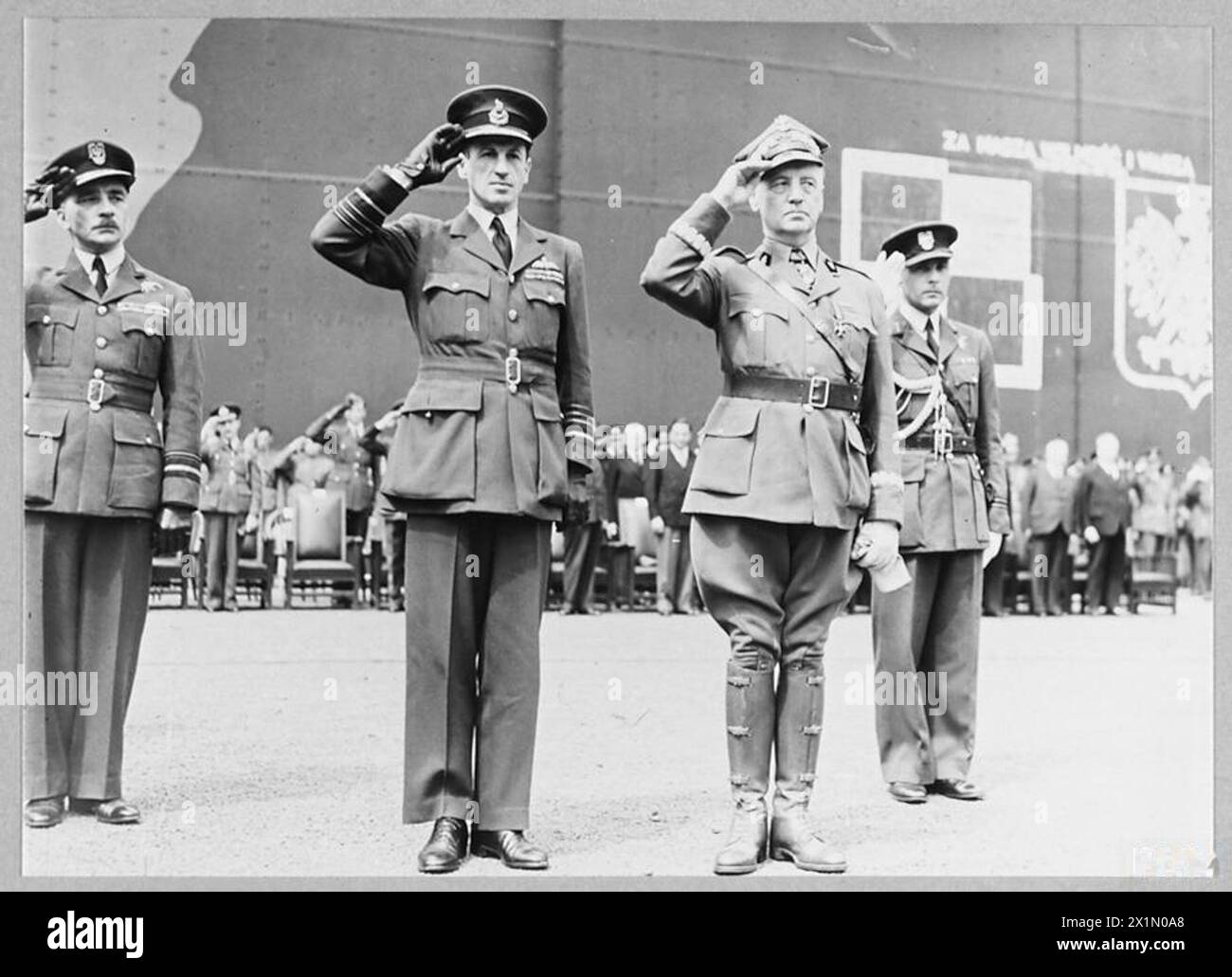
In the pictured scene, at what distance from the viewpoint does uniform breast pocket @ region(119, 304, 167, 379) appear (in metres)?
4.96

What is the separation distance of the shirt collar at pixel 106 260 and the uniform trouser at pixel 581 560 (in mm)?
5968

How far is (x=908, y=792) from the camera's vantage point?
5512mm

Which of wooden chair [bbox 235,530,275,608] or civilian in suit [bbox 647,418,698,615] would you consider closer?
wooden chair [bbox 235,530,275,608]

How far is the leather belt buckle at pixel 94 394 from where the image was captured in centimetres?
492

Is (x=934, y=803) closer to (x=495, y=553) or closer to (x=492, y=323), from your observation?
(x=495, y=553)

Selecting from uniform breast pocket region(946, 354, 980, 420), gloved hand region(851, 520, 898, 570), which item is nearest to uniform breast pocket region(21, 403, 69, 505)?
gloved hand region(851, 520, 898, 570)

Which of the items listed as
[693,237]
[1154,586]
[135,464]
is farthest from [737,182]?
[1154,586]

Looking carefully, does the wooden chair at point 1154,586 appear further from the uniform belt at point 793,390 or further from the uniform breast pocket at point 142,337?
the uniform breast pocket at point 142,337

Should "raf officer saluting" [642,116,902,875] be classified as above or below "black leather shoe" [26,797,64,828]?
above

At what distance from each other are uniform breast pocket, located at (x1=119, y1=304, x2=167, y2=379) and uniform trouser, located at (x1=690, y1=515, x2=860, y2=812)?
1.90 meters

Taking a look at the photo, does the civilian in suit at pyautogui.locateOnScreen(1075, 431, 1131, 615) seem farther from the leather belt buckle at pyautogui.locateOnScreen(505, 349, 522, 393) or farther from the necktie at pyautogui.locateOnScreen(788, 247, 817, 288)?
the leather belt buckle at pyautogui.locateOnScreen(505, 349, 522, 393)

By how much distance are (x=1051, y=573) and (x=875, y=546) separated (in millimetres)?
9066

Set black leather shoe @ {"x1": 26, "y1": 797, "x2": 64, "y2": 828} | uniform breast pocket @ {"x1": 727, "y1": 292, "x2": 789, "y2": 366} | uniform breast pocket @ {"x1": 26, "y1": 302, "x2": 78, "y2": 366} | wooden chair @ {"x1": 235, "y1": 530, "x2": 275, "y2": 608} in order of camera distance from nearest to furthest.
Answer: uniform breast pocket @ {"x1": 727, "y1": 292, "x2": 789, "y2": 366} → black leather shoe @ {"x1": 26, "y1": 797, "x2": 64, "y2": 828} → uniform breast pocket @ {"x1": 26, "y1": 302, "x2": 78, "y2": 366} → wooden chair @ {"x1": 235, "y1": 530, "x2": 275, "y2": 608}

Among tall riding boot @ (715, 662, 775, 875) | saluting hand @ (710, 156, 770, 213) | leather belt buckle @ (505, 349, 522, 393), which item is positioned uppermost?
saluting hand @ (710, 156, 770, 213)
